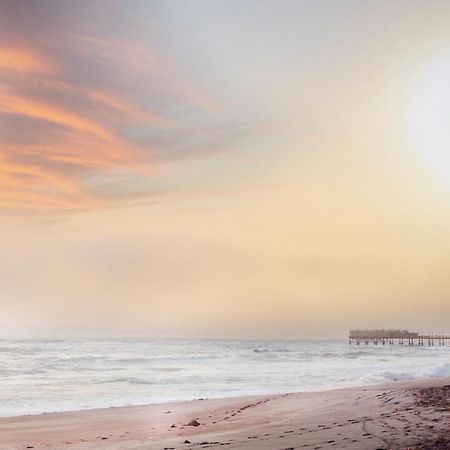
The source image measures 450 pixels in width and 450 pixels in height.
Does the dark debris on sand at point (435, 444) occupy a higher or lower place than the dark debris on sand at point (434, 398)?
higher

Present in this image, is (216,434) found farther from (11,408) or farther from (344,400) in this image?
(11,408)

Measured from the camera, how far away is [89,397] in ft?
84.6

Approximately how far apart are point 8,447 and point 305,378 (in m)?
25.7

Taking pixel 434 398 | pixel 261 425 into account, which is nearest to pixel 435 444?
pixel 261 425

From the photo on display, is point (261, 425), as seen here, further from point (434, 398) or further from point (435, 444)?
point (435, 444)

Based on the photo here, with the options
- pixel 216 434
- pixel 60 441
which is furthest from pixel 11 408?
pixel 216 434

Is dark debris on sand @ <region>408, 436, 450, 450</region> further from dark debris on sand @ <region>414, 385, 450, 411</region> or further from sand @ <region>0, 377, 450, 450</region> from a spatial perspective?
dark debris on sand @ <region>414, 385, 450, 411</region>

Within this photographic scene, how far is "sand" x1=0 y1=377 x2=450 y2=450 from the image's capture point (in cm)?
1001

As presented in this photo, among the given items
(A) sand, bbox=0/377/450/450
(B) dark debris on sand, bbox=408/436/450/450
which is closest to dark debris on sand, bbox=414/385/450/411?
(A) sand, bbox=0/377/450/450

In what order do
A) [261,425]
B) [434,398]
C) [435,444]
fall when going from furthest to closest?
[434,398], [261,425], [435,444]

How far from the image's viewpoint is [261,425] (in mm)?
13656

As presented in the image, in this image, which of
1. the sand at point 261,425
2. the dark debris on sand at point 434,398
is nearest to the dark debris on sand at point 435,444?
the sand at point 261,425

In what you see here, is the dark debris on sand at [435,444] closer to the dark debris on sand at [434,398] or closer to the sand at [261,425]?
the sand at [261,425]

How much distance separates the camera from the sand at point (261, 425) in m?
10.0
